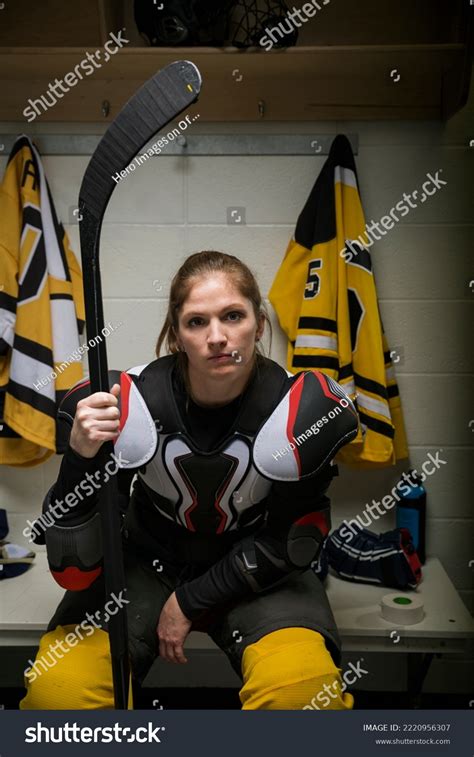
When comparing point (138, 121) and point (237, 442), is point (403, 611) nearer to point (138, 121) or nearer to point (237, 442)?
point (237, 442)

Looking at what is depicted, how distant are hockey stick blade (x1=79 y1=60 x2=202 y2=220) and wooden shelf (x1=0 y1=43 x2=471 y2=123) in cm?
74

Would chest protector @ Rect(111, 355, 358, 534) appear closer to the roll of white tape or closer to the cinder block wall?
the roll of white tape

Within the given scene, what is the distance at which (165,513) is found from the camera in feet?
5.08

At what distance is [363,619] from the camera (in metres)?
1.73

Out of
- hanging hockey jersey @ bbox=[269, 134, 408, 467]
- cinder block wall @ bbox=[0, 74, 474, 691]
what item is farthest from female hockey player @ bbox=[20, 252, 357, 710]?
cinder block wall @ bbox=[0, 74, 474, 691]

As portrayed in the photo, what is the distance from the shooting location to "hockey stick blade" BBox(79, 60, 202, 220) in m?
1.04

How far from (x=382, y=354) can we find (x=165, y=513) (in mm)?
753

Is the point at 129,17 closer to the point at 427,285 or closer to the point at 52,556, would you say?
the point at 427,285

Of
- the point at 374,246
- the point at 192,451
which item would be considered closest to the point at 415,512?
the point at 374,246

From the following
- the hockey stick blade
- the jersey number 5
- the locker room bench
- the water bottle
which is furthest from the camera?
the water bottle

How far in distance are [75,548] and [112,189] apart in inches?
25.2

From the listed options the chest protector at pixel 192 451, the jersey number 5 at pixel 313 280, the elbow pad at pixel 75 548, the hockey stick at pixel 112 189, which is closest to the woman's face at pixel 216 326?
the chest protector at pixel 192 451

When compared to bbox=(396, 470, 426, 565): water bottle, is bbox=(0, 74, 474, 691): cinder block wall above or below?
above

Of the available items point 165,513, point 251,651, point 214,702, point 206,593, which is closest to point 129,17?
point 165,513
